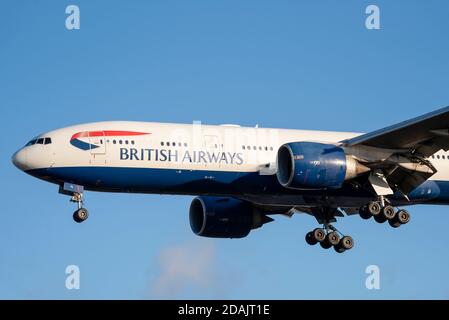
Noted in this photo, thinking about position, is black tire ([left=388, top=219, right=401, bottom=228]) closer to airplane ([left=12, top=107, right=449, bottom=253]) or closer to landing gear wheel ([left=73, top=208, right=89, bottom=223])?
airplane ([left=12, top=107, right=449, bottom=253])

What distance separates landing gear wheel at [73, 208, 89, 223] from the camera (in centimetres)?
4303

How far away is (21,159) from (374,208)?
15.6m

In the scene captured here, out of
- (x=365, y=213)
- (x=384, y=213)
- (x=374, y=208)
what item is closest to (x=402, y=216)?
(x=384, y=213)

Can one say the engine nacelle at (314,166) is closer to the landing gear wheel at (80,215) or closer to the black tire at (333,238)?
the black tire at (333,238)

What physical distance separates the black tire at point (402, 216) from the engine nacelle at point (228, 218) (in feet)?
27.1

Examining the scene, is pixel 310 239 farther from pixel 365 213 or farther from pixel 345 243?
pixel 365 213

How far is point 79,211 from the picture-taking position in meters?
43.1

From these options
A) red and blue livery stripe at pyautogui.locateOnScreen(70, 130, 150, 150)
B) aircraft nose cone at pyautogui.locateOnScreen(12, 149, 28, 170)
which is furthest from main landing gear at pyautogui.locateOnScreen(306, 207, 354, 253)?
aircraft nose cone at pyautogui.locateOnScreen(12, 149, 28, 170)

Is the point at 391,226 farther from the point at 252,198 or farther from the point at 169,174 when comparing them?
the point at 169,174

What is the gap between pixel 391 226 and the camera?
44.9 metres

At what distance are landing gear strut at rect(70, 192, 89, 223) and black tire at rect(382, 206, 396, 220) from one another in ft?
42.6

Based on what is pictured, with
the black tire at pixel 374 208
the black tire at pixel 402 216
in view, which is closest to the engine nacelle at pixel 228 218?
the black tire at pixel 374 208

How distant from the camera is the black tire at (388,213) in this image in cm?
4428

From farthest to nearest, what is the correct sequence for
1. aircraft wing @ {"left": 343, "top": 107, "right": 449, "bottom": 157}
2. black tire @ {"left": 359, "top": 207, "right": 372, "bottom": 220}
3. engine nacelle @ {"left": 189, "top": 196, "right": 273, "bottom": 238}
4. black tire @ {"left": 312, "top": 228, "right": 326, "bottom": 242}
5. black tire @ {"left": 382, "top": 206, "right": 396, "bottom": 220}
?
engine nacelle @ {"left": 189, "top": 196, "right": 273, "bottom": 238}
black tire @ {"left": 312, "top": 228, "right": 326, "bottom": 242}
black tire @ {"left": 359, "top": 207, "right": 372, "bottom": 220}
black tire @ {"left": 382, "top": 206, "right": 396, "bottom": 220}
aircraft wing @ {"left": 343, "top": 107, "right": 449, "bottom": 157}
